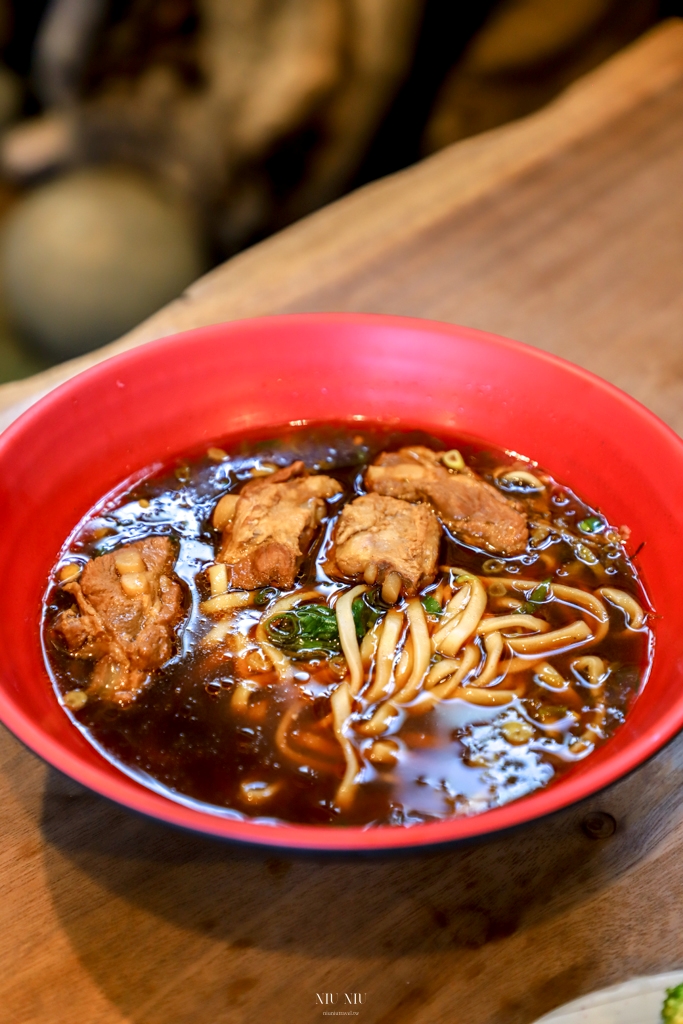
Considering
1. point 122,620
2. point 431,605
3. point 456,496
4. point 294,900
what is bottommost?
point 294,900

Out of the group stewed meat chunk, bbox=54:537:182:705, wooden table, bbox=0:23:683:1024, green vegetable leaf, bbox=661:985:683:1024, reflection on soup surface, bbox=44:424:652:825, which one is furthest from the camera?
stewed meat chunk, bbox=54:537:182:705

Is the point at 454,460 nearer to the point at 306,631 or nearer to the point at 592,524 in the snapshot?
the point at 592,524

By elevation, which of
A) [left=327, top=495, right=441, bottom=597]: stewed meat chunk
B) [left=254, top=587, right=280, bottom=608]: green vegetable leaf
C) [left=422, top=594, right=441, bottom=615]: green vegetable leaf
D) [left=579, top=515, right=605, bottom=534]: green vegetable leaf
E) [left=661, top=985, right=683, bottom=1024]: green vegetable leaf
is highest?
[left=579, top=515, right=605, bottom=534]: green vegetable leaf

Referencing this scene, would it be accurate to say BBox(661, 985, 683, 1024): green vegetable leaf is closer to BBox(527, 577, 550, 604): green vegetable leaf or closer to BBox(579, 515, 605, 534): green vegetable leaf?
BBox(527, 577, 550, 604): green vegetable leaf

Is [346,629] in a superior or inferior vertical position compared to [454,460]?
inferior

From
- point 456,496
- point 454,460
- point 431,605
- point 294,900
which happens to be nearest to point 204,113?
point 454,460

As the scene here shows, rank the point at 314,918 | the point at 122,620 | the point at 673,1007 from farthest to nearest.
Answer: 1. the point at 122,620
2. the point at 314,918
3. the point at 673,1007

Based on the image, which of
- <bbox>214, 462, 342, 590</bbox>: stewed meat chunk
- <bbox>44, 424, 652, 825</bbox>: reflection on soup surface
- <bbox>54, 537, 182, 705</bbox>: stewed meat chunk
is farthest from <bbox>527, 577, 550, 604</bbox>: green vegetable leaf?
<bbox>54, 537, 182, 705</bbox>: stewed meat chunk
